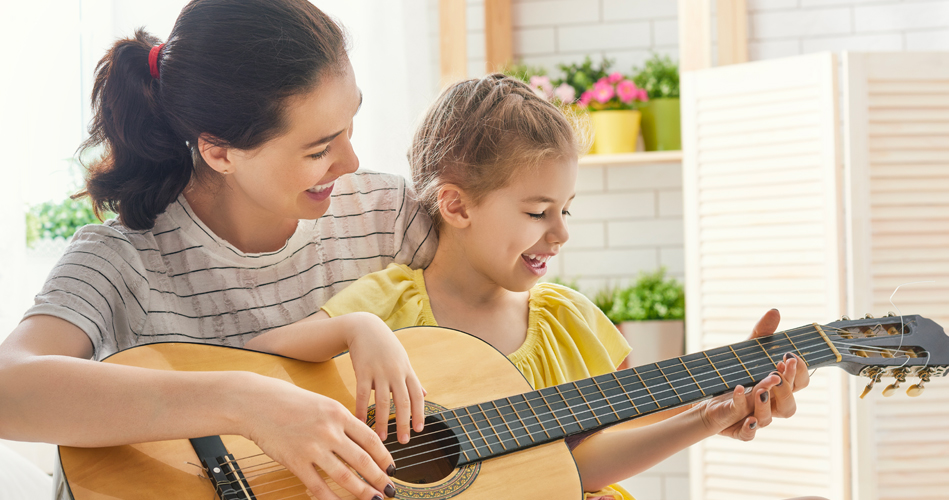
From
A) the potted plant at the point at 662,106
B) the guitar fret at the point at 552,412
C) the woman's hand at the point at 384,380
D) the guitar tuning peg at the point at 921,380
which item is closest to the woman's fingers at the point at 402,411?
the woman's hand at the point at 384,380

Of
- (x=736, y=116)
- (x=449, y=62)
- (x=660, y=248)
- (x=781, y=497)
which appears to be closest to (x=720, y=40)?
(x=736, y=116)

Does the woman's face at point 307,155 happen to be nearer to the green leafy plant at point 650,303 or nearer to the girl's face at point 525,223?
the girl's face at point 525,223

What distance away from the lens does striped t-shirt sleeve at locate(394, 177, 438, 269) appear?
1.28 meters

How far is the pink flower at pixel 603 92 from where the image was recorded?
2.56m

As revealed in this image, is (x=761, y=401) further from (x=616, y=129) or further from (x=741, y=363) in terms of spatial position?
(x=616, y=129)

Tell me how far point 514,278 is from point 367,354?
1.04 ft

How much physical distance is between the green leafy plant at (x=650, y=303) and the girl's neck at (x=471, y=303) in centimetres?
138

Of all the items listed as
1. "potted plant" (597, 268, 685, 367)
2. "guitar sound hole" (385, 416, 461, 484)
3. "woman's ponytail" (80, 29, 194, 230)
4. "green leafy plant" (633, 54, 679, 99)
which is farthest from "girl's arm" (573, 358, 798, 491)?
"green leafy plant" (633, 54, 679, 99)

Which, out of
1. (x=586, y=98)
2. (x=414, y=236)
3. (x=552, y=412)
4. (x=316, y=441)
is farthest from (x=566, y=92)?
(x=316, y=441)

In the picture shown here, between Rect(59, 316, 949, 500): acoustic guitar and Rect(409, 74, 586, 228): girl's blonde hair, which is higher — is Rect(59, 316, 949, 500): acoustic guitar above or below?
below

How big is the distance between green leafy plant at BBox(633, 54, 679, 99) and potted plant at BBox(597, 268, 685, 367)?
68 centimetres

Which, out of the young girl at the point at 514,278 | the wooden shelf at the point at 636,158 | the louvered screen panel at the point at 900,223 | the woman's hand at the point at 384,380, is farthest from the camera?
the wooden shelf at the point at 636,158

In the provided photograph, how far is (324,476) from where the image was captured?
2.79 ft

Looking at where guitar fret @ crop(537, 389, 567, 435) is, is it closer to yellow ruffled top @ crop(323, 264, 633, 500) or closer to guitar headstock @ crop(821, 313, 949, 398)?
yellow ruffled top @ crop(323, 264, 633, 500)
